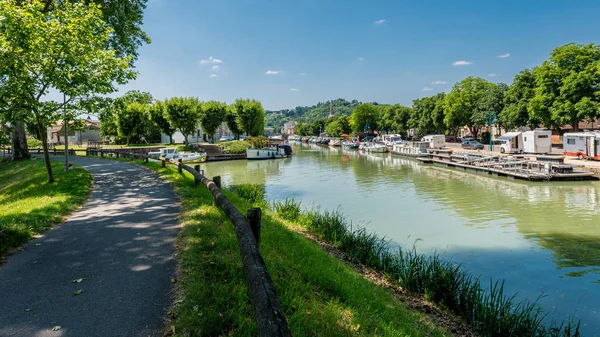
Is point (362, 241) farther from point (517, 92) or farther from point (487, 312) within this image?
point (517, 92)

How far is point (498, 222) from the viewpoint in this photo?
14.3 meters

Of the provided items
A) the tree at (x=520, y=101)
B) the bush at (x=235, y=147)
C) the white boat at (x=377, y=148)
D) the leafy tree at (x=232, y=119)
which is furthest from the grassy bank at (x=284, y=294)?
the leafy tree at (x=232, y=119)

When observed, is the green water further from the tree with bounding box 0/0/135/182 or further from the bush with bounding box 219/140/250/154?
the bush with bounding box 219/140/250/154

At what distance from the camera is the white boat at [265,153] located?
4962 cm

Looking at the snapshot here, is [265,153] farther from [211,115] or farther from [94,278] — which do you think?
[94,278]

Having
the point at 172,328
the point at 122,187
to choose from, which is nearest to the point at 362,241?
the point at 172,328

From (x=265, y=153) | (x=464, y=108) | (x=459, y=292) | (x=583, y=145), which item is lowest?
(x=459, y=292)

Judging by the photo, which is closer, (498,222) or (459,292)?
(459,292)

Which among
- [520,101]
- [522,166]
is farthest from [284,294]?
[520,101]

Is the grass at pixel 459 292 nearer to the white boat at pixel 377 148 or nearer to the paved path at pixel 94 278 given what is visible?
the paved path at pixel 94 278

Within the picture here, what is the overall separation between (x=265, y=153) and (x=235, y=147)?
606 cm

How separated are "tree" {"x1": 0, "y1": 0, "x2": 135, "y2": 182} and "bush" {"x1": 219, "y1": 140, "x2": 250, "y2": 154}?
40464 mm

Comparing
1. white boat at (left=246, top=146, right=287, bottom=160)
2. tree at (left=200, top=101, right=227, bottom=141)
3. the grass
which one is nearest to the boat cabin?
the grass

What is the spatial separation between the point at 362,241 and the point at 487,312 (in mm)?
4109
